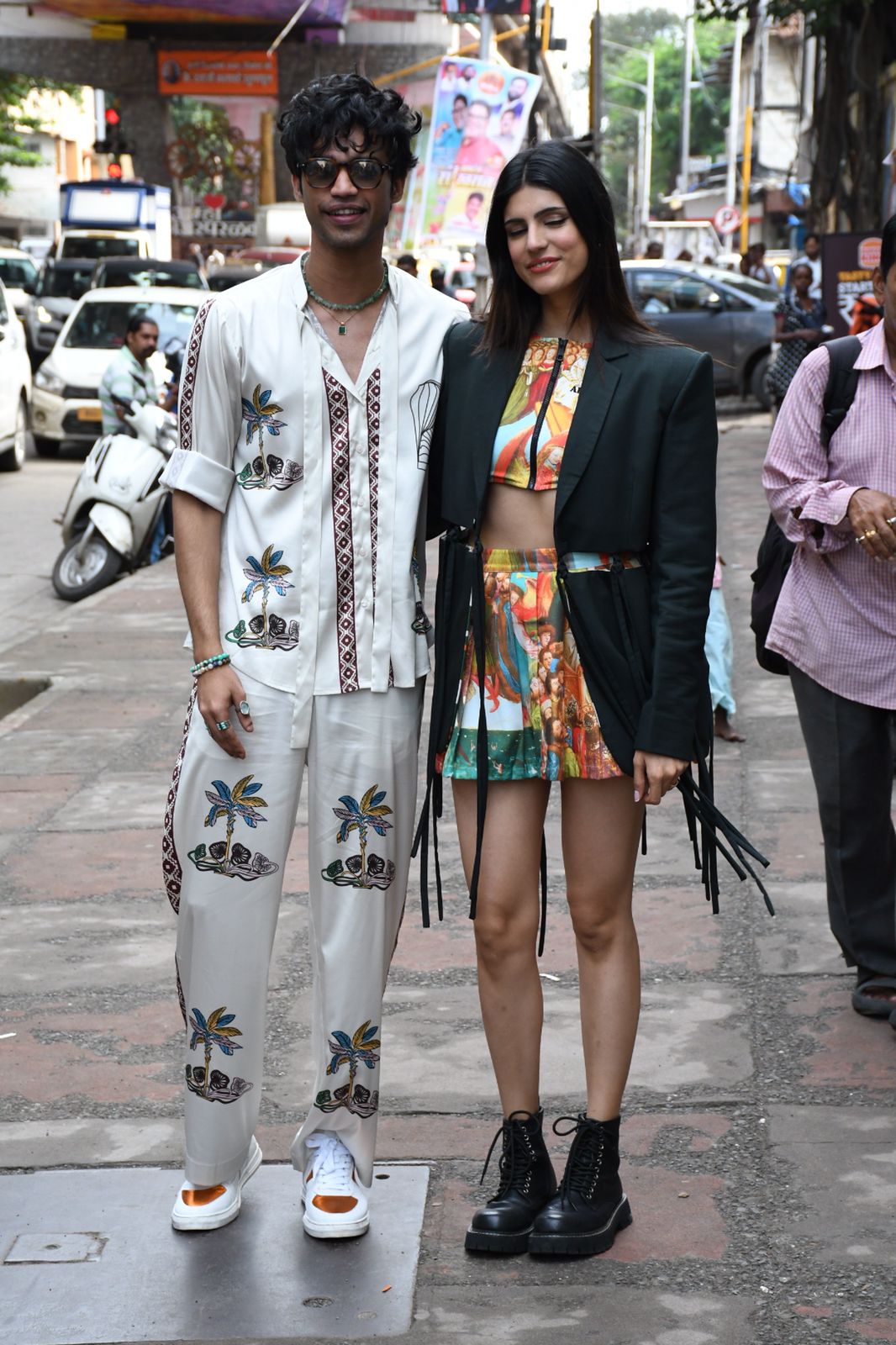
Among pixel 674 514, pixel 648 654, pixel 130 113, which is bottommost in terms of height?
pixel 648 654

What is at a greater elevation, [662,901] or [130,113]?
[130,113]

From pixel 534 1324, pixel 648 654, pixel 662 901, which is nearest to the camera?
pixel 534 1324

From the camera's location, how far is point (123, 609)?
10102 mm

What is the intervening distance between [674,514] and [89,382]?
1457 cm

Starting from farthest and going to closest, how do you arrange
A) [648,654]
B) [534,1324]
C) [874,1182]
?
[874,1182] < [648,654] < [534,1324]

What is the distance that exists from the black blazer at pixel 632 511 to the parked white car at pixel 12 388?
13462mm

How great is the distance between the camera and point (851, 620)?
12.9 ft

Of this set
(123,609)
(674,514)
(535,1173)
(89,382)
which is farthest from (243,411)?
(89,382)

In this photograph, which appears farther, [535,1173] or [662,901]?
[662,901]

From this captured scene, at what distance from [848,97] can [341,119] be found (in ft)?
51.2

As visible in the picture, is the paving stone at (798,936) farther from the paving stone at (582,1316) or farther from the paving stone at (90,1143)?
the paving stone at (582,1316)

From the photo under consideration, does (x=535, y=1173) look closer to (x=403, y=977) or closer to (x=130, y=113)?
(x=403, y=977)

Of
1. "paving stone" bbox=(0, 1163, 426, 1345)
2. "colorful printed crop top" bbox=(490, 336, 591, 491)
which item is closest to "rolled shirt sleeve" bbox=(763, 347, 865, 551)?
"colorful printed crop top" bbox=(490, 336, 591, 491)

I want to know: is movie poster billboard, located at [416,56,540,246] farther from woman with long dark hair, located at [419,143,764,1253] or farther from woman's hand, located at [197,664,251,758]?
woman's hand, located at [197,664,251,758]
